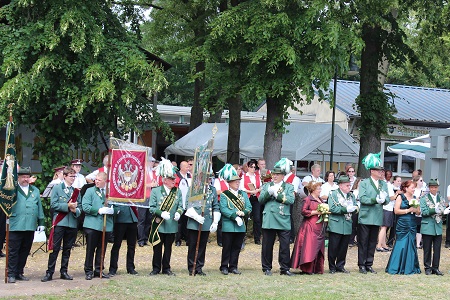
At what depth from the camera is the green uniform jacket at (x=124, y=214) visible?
1302cm

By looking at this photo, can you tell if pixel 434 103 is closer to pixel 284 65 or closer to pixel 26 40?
pixel 284 65

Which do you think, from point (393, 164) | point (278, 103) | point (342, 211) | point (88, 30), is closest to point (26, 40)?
point (88, 30)

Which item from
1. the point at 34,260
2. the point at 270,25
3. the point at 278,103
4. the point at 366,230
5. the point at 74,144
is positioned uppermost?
the point at 270,25

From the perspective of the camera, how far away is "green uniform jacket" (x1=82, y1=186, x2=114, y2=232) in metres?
12.6

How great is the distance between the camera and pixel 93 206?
1262 cm

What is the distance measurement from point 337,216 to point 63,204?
4.72m

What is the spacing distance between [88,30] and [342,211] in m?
7.06

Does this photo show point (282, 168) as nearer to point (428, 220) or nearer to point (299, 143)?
point (428, 220)

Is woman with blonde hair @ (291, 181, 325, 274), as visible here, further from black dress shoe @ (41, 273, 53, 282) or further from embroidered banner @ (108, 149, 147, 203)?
black dress shoe @ (41, 273, 53, 282)

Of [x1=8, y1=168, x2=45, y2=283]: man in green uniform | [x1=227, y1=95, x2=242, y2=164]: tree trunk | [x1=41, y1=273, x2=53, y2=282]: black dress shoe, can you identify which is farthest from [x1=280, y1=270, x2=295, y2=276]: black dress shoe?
[x1=227, y1=95, x2=242, y2=164]: tree trunk

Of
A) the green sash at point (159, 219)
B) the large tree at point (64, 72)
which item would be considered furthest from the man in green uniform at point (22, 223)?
the large tree at point (64, 72)

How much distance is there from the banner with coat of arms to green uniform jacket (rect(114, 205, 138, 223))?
0.20m

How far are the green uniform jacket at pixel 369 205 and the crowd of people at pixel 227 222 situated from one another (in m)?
0.02

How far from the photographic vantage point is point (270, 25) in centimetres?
1775
